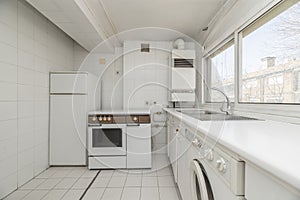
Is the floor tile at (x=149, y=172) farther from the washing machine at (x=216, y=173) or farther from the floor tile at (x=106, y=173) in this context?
the washing machine at (x=216, y=173)

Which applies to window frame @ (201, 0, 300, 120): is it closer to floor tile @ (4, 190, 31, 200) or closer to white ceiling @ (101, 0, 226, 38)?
white ceiling @ (101, 0, 226, 38)

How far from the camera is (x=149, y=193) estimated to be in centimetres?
221

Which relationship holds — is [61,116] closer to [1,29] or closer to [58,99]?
[58,99]

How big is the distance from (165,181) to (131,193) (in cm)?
51

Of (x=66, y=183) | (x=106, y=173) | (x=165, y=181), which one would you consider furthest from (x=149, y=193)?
(x=66, y=183)

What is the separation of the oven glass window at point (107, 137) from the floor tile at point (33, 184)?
2.52 ft

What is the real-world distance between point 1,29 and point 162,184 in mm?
2409

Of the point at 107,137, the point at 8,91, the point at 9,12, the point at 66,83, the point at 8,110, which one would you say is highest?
the point at 9,12

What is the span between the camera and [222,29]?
2701 millimetres

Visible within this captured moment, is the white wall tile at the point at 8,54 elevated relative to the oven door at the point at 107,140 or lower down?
elevated

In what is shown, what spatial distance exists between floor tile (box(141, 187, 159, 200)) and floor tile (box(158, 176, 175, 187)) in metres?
0.15

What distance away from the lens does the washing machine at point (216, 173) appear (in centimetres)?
71

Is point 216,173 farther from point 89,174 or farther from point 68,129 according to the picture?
point 68,129

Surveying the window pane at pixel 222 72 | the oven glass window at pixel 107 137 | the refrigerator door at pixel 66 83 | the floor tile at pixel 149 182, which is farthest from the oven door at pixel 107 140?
the window pane at pixel 222 72
